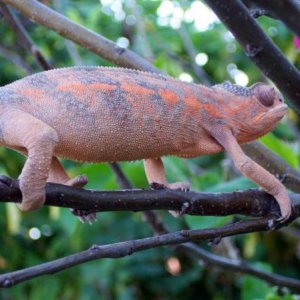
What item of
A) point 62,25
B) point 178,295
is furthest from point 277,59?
point 178,295

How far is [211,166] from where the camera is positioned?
3.49 metres

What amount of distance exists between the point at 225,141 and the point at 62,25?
0.53 m

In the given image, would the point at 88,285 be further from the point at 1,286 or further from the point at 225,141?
the point at 1,286

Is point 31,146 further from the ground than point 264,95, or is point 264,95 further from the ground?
point 264,95

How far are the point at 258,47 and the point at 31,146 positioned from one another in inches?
16.5

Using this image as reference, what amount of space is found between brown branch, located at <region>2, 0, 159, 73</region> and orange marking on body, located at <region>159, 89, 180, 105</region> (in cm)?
31

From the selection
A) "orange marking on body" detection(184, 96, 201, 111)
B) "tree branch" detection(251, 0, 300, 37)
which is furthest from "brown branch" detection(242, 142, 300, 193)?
"tree branch" detection(251, 0, 300, 37)

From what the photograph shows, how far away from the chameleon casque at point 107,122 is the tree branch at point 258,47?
0.79 feet

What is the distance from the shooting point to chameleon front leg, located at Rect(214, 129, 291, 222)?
1.35m

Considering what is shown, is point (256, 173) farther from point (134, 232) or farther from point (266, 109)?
point (134, 232)

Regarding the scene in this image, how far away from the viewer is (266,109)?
1573 mm

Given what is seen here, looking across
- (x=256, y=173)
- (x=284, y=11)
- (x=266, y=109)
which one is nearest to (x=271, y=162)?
(x=266, y=109)

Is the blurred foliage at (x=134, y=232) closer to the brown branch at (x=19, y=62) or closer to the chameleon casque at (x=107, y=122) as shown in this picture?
the brown branch at (x=19, y=62)

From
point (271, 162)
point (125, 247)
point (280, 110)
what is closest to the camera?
point (125, 247)
